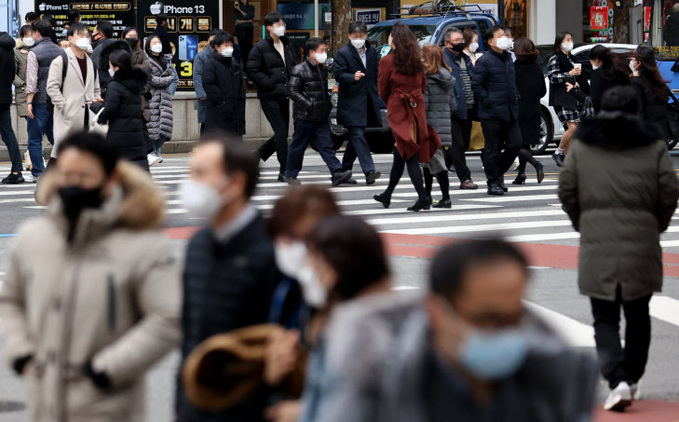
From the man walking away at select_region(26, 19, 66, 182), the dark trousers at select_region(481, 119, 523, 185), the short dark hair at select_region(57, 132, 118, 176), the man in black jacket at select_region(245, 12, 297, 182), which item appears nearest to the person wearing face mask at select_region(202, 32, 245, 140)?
the man in black jacket at select_region(245, 12, 297, 182)

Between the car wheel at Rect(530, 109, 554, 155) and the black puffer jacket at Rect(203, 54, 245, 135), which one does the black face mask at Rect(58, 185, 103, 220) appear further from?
the car wheel at Rect(530, 109, 554, 155)

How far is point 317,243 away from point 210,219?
0.81 m

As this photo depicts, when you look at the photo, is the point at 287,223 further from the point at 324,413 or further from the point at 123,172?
the point at 324,413

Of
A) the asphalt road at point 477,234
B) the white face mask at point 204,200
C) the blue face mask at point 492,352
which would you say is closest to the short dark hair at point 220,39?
the asphalt road at point 477,234

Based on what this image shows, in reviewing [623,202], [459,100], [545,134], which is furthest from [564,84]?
[623,202]

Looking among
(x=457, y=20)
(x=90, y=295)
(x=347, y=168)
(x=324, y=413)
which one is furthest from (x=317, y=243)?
(x=457, y=20)

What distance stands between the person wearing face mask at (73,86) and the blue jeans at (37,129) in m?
2.56

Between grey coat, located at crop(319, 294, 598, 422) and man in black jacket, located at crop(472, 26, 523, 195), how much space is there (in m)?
12.4

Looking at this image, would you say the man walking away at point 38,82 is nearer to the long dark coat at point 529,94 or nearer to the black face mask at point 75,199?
the long dark coat at point 529,94

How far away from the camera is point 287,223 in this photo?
3.67 meters

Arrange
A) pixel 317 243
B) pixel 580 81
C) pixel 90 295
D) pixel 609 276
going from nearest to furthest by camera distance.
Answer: pixel 317 243 < pixel 90 295 < pixel 609 276 < pixel 580 81

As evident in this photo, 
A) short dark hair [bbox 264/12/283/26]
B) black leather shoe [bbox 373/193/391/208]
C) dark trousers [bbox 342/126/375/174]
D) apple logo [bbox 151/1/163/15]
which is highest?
apple logo [bbox 151/1/163/15]

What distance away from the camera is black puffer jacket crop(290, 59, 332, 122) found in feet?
51.8

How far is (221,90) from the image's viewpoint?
16.5 meters
